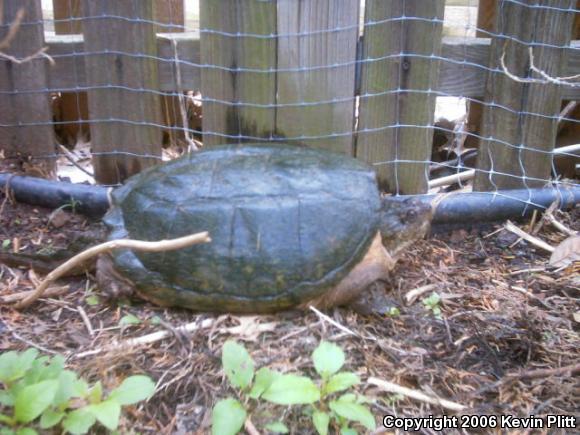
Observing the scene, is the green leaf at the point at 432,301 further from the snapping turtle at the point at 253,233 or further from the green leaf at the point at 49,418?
the green leaf at the point at 49,418

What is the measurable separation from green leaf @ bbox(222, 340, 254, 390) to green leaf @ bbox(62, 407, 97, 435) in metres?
0.44

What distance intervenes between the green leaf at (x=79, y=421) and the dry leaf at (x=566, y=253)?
229cm

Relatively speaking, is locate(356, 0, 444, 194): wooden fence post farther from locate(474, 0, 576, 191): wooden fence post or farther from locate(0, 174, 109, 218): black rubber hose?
locate(0, 174, 109, 218): black rubber hose

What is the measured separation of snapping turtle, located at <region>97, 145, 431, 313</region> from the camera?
249 centimetres

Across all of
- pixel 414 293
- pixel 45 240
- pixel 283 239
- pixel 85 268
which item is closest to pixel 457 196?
pixel 414 293

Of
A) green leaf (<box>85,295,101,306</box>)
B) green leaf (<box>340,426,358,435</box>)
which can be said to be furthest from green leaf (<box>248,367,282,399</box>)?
green leaf (<box>85,295,101,306</box>)

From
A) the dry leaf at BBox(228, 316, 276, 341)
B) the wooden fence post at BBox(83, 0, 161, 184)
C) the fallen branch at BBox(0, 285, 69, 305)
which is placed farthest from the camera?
the wooden fence post at BBox(83, 0, 161, 184)

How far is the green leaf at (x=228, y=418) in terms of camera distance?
6.03 ft

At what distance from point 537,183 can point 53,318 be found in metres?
2.61

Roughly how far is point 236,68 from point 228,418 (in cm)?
190

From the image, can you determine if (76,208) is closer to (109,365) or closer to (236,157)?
(236,157)

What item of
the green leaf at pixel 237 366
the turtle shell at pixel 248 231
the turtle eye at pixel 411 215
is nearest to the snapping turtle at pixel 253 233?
the turtle shell at pixel 248 231

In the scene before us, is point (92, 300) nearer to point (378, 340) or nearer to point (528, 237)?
point (378, 340)

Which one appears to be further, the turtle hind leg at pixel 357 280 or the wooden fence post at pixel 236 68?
the wooden fence post at pixel 236 68
